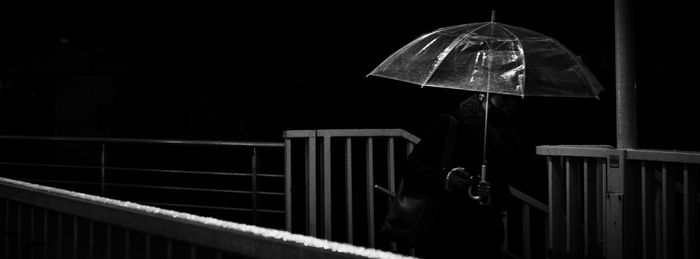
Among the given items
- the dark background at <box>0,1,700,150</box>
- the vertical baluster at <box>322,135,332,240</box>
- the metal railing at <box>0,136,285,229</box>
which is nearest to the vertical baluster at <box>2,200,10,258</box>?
the vertical baluster at <box>322,135,332,240</box>

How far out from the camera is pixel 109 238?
327 centimetres

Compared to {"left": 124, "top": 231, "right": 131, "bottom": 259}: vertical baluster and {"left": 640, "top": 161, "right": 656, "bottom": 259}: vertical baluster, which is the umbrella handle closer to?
{"left": 640, "top": 161, "right": 656, "bottom": 259}: vertical baluster

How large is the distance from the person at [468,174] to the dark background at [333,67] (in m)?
7.50

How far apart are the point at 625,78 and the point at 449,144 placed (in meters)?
1.36

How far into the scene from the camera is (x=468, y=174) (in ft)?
13.8

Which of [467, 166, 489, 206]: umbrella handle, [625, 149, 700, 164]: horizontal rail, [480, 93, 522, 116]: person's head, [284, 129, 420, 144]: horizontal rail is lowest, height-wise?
[467, 166, 489, 206]: umbrella handle

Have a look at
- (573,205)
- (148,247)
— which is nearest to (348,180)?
(573,205)

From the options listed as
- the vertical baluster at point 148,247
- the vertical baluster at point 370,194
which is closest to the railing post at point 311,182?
the vertical baluster at point 370,194

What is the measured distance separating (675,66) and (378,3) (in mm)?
4596

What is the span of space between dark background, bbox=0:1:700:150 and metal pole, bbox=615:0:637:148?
6.82 m

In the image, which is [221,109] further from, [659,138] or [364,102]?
[659,138]

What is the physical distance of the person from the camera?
426 cm

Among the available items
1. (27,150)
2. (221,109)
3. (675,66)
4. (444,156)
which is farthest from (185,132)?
(444,156)

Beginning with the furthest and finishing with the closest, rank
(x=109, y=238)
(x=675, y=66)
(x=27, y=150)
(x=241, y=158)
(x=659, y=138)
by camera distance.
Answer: (x=27, y=150) → (x=241, y=158) → (x=659, y=138) → (x=675, y=66) → (x=109, y=238)
